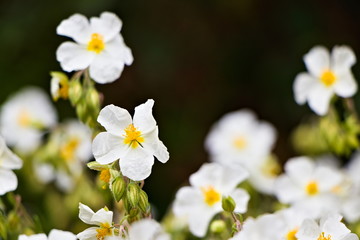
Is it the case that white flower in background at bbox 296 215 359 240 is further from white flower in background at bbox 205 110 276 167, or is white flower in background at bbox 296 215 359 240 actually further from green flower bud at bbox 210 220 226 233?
white flower in background at bbox 205 110 276 167

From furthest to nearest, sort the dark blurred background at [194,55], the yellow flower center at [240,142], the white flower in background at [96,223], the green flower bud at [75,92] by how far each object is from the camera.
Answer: the dark blurred background at [194,55], the yellow flower center at [240,142], the green flower bud at [75,92], the white flower in background at [96,223]

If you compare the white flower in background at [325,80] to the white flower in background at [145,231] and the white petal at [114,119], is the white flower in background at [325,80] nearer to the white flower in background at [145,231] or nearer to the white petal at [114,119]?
the white petal at [114,119]

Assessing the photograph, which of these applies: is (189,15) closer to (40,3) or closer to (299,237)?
(40,3)

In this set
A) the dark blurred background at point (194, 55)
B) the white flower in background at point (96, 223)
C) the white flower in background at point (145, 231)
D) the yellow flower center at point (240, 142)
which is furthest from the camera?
the dark blurred background at point (194, 55)

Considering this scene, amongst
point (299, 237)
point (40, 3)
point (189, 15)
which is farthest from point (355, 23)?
point (299, 237)

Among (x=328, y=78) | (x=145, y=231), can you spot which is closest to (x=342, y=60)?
(x=328, y=78)

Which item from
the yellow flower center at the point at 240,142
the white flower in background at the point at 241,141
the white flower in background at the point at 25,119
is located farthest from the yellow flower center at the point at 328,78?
the white flower in background at the point at 25,119
